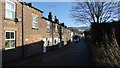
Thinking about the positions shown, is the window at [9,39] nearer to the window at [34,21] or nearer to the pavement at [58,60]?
the pavement at [58,60]

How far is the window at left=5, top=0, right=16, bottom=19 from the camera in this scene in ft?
57.9

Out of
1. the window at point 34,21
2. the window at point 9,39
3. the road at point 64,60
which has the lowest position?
the road at point 64,60

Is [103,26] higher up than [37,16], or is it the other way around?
[37,16]

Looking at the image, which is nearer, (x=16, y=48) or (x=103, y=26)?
(x=103, y=26)

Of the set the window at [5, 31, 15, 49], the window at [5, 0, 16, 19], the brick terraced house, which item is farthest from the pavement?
the window at [5, 0, 16, 19]

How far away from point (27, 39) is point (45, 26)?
373 inches

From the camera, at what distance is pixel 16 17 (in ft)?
63.0

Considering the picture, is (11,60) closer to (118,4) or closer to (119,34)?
(119,34)

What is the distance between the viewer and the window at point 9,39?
688 inches

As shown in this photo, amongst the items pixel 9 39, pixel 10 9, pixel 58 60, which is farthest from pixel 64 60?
pixel 10 9

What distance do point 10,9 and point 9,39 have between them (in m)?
2.52

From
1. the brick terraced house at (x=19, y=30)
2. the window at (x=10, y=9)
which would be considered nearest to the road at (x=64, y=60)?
the brick terraced house at (x=19, y=30)

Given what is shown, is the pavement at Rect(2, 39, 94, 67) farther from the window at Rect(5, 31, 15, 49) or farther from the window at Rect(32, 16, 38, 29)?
the window at Rect(32, 16, 38, 29)

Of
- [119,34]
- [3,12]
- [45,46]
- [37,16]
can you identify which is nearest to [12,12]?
[3,12]
